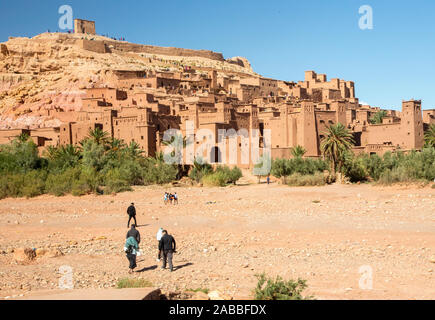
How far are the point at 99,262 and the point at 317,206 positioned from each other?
1143 cm

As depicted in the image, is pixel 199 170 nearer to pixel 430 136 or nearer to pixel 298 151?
pixel 298 151

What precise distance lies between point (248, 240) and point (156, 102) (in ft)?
109

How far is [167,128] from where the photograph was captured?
4156 cm

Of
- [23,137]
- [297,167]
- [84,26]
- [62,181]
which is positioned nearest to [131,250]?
[62,181]

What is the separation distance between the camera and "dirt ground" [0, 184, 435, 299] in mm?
10242

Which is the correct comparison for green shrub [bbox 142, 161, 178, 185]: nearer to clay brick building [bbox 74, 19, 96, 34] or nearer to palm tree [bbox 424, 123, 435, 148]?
palm tree [bbox 424, 123, 435, 148]

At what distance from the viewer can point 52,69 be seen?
65812 millimetres

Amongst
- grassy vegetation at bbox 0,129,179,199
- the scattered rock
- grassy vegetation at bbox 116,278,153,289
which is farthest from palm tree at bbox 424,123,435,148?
grassy vegetation at bbox 116,278,153,289

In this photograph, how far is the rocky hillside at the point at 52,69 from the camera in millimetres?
55562

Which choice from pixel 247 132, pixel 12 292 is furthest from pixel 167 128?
pixel 12 292

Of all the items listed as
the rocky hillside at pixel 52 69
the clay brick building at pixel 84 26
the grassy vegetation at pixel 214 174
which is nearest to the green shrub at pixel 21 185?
the grassy vegetation at pixel 214 174

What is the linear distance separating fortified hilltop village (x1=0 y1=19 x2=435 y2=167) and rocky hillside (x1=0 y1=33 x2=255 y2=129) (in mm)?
133

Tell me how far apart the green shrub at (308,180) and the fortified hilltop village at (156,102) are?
6.83m
